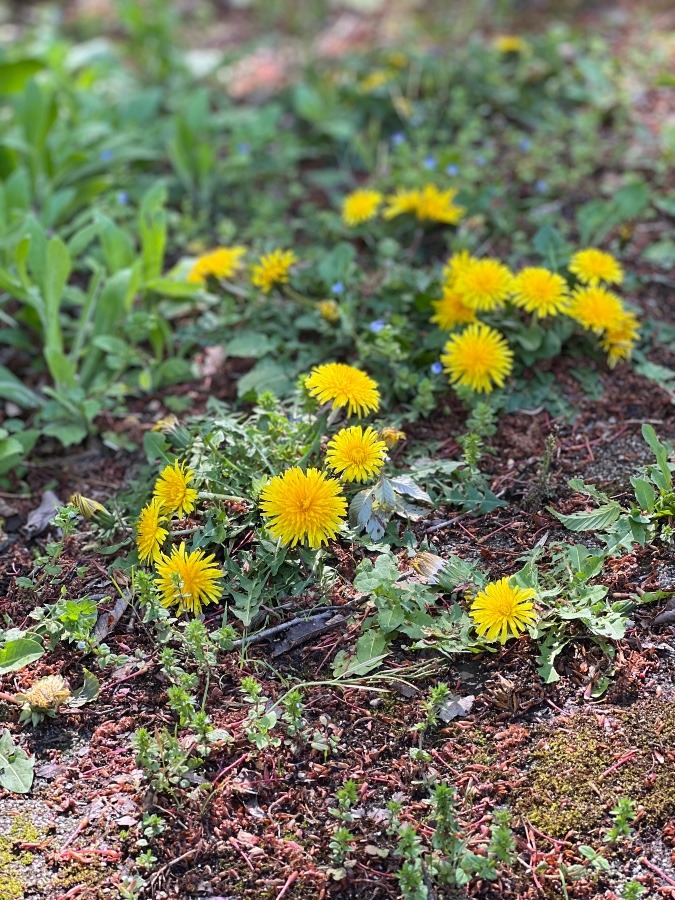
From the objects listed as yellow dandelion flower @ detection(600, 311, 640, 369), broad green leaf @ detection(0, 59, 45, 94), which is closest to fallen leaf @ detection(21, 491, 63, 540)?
yellow dandelion flower @ detection(600, 311, 640, 369)

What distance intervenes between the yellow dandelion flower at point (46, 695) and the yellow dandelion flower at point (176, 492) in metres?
0.54

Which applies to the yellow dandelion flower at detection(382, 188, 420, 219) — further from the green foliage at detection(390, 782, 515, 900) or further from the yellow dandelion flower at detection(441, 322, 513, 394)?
the green foliage at detection(390, 782, 515, 900)

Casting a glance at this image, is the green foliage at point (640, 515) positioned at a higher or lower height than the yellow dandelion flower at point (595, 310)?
lower

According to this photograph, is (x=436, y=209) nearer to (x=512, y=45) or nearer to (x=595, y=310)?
(x=595, y=310)

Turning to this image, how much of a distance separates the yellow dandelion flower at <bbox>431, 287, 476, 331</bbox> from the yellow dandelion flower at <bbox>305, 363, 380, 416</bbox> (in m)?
0.52

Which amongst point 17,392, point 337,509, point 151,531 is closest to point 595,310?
point 337,509

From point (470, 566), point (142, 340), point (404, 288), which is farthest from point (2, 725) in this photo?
point (404, 288)

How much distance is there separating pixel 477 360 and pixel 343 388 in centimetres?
52

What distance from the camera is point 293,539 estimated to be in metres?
2.60

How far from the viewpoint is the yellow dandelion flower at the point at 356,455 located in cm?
268

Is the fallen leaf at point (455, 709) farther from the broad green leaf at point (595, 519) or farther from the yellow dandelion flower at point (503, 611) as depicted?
the broad green leaf at point (595, 519)

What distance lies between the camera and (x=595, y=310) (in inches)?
126

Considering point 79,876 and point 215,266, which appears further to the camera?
point 215,266

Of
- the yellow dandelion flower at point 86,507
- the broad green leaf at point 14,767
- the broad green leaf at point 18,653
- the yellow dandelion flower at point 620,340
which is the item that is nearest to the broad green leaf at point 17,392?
the yellow dandelion flower at point 86,507
